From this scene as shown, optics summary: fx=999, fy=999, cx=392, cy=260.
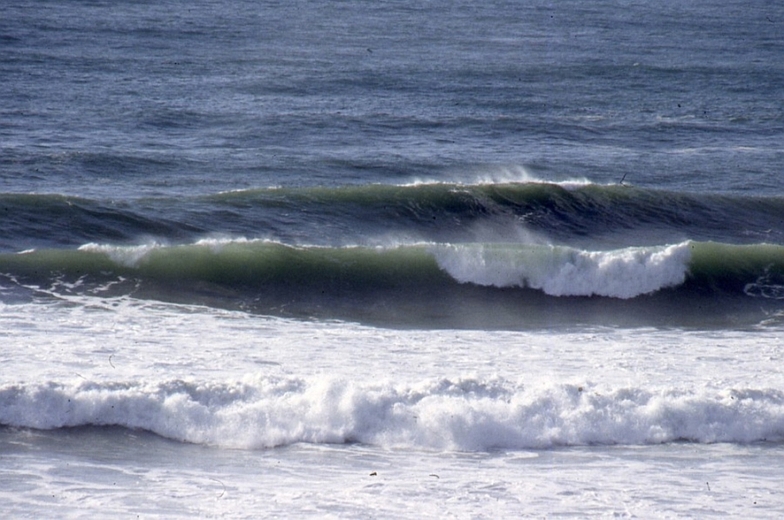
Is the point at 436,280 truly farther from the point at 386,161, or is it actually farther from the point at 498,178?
the point at 386,161

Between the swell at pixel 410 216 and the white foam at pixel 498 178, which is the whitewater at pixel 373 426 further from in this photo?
the white foam at pixel 498 178

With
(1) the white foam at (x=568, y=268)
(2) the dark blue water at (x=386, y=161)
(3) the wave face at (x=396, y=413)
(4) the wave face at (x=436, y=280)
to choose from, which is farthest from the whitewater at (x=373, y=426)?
(1) the white foam at (x=568, y=268)

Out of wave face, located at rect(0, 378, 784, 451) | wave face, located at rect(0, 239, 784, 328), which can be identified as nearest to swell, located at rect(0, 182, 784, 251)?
wave face, located at rect(0, 239, 784, 328)

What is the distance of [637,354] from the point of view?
928 cm

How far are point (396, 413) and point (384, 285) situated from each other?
415 centimetres

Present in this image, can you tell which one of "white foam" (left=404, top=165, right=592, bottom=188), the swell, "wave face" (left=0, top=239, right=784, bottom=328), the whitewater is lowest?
the whitewater

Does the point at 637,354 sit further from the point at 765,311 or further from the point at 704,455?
the point at 765,311

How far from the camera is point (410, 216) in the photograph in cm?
1391

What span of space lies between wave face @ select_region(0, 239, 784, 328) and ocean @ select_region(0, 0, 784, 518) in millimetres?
44

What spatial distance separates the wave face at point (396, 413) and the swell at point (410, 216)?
4.88m

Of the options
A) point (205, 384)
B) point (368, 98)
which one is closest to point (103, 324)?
point (205, 384)

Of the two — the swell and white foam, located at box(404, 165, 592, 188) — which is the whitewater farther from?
white foam, located at box(404, 165, 592, 188)

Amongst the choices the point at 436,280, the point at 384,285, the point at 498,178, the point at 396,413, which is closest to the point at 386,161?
the point at 498,178

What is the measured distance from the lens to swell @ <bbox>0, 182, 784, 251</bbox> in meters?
12.5
